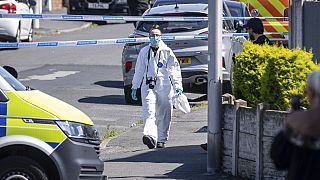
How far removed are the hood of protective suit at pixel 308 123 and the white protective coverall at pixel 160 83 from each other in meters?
7.29

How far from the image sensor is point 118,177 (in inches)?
420

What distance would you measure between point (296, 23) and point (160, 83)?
189 centimetres

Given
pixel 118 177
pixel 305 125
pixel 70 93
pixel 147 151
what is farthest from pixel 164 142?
pixel 305 125

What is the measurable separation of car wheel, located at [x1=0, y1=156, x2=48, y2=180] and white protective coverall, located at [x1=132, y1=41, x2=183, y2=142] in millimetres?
4288

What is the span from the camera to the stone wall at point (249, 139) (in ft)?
31.9

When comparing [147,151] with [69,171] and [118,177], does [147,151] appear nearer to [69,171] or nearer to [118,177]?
[118,177]

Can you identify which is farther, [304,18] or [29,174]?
[304,18]

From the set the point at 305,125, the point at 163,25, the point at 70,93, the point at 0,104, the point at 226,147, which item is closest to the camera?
the point at 305,125

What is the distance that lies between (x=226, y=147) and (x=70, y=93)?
26.5 ft

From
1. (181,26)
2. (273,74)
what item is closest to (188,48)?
(181,26)

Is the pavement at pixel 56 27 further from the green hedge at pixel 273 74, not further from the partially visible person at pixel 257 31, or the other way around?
the green hedge at pixel 273 74

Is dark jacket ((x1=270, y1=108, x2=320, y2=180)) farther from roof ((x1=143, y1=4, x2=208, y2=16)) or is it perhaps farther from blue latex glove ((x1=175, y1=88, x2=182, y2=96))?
roof ((x1=143, y1=4, x2=208, y2=16))

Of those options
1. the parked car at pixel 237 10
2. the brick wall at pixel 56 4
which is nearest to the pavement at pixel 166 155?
the parked car at pixel 237 10

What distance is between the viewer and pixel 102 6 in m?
32.9
